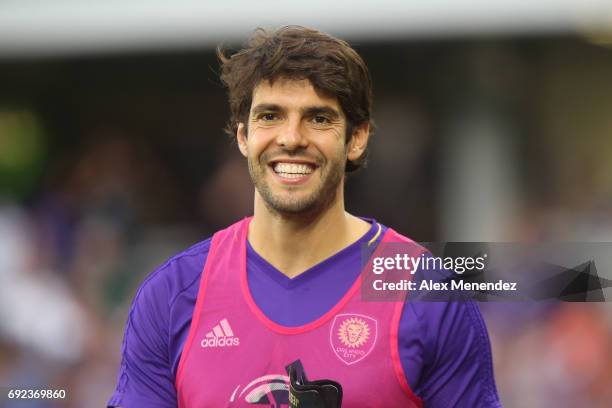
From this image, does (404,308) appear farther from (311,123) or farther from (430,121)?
(430,121)

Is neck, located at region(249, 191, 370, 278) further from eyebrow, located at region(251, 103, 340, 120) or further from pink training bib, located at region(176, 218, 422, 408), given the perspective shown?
eyebrow, located at region(251, 103, 340, 120)

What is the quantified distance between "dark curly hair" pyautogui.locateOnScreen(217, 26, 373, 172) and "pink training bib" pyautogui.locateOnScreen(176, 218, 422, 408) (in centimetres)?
60

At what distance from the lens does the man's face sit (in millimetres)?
3465

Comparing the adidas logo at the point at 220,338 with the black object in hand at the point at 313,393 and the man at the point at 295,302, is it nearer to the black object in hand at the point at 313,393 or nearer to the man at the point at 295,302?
the man at the point at 295,302

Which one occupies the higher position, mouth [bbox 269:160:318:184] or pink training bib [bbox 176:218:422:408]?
mouth [bbox 269:160:318:184]

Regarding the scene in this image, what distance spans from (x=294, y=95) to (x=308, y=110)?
66mm

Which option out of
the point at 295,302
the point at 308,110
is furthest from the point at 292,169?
the point at 295,302

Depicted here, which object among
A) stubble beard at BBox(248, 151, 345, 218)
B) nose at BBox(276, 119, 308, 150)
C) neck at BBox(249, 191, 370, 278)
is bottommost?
neck at BBox(249, 191, 370, 278)

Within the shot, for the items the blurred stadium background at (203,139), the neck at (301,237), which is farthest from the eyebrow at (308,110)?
the blurred stadium background at (203,139)

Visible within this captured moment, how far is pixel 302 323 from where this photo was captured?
3.52 m

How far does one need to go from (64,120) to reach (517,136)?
414 cm

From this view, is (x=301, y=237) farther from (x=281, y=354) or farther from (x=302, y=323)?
(x=281, y=354)

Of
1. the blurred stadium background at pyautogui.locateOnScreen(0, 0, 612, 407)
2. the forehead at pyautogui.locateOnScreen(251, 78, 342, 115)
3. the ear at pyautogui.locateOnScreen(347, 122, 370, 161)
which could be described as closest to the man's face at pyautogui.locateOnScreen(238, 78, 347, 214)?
the forehead at pyautogui.locateOnScreen(251, 78, 342, 115)

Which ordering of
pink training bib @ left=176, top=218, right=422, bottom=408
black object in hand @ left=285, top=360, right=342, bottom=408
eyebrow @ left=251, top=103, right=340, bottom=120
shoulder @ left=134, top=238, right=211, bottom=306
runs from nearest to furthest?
black object in hand @ left=285, top=360, right=342, bottom=408 → pink training bib @ left=176, top=218, right=422, bottom=408 → eyebrow @ left=251, top=103, right=340, bottom=120 → shoulder @ left=134, top=238, right=211, bottom=306
